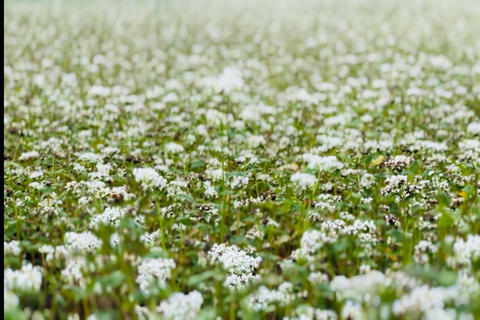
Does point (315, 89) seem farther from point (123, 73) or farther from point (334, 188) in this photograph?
point (334, 188)

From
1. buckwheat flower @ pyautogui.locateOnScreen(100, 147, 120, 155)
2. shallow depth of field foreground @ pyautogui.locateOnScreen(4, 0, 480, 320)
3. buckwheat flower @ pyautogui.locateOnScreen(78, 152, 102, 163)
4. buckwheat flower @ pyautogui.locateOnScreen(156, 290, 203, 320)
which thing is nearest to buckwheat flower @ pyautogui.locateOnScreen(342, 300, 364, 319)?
shallow depth of field foreground @ pyautogui.locateOnScreen(4, 0, 480, 320)

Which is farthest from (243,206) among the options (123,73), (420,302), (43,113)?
(123,73)

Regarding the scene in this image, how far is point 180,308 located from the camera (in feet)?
8.67

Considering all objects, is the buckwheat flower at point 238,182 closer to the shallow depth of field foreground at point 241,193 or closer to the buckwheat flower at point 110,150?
the shallow depth of field foreground at point 241,193

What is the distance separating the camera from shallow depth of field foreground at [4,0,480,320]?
276 centimetres

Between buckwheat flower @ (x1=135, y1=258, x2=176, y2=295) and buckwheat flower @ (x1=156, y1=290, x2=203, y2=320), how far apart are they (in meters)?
0.38

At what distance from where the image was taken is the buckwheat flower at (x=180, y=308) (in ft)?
8.57

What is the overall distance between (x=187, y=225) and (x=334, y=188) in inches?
55.1

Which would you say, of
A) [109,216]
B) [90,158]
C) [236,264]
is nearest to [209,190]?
[109,216]

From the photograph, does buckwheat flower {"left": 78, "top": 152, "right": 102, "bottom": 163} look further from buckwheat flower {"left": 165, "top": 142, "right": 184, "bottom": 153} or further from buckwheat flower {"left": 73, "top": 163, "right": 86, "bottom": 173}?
buckwheat flower {"left": 165, "top": 142, "right": 184, "bottom": 153}

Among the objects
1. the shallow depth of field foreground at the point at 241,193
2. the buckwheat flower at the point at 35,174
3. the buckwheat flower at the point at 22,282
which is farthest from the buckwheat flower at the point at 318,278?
the buckwheat flower at the point at 35,174

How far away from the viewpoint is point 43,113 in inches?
318

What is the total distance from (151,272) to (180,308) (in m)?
0.48

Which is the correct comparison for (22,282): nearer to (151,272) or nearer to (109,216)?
(151,272)
